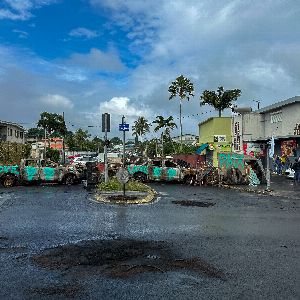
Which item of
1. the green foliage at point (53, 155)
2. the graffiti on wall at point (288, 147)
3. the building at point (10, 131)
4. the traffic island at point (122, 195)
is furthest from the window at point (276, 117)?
the building at point (10, 131)

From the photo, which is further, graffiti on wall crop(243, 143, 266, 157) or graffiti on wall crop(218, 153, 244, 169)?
graffiti on wall crop(243, 143, 266, 157)

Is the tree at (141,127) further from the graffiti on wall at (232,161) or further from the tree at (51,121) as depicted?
the graffiti on wall at (232,161)

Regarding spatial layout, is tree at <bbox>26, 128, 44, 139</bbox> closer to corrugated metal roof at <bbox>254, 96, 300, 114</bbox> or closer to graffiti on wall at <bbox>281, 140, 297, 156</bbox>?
corrugated metal roof at <bbox>254, 96, 300, 114</bbox>

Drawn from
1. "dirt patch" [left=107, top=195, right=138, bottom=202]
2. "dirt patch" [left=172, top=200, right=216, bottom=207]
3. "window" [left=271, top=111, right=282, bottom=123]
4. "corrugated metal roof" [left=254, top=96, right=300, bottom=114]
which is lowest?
"dirt patch" [left=172, top=200, right=216, bottom=207]

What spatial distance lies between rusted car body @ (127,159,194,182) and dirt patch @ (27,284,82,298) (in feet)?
71.8

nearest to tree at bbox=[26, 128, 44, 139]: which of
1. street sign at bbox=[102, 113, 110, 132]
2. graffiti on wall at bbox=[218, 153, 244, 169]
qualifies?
graffiti on wall at bbox=[218, 153, 244, 169]

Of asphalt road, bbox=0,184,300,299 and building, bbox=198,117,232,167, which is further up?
building, bbox=198,117,232,167

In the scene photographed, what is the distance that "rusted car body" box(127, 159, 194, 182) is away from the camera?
2797cm

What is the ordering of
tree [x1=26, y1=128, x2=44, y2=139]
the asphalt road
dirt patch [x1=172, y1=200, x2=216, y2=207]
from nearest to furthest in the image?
1. the asphalt road
2. dirt patch [x1=172, y1=200, x2=216, y2=207]
3. tree [x1=26, y1=128, x2=44, y2=139]

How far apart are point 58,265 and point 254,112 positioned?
1546 inches

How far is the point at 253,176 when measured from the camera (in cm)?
2691

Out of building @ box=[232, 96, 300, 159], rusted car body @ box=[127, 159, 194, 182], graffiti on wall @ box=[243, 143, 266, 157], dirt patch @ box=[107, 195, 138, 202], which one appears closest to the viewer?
dirt patch @ box=[107, 195, 138, 202]

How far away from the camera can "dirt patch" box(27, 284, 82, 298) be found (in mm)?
5723

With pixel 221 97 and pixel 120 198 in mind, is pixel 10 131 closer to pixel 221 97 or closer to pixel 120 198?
pixel 221 97
